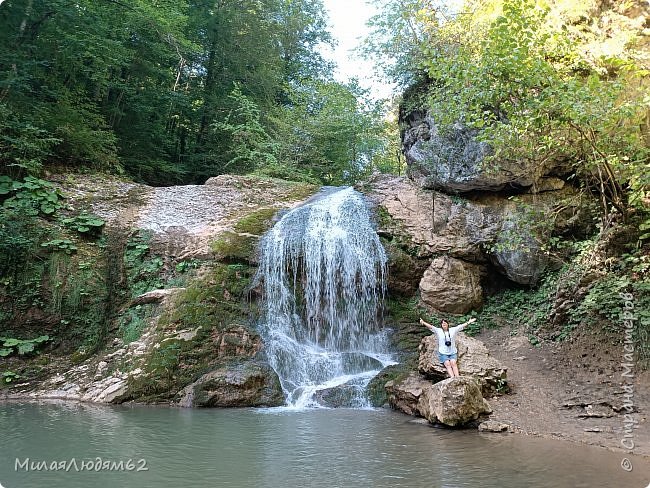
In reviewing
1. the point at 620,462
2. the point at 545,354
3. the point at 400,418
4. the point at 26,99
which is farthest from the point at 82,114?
the point at 620,462

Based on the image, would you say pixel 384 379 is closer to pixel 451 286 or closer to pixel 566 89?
pixel 451 286

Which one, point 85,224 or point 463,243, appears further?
point 463,243

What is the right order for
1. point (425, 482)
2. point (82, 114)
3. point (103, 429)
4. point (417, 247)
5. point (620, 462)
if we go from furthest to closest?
point (82, 114), point (417, 247), point (103, 429), point (620, 462), point (425, 482)

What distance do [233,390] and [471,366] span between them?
3877mm

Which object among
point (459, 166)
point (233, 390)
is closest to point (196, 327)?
point (233, 390)

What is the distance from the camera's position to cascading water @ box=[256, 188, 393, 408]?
857 centimetres

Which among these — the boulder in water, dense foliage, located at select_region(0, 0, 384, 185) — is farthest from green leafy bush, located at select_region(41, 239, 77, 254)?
the boulder in water

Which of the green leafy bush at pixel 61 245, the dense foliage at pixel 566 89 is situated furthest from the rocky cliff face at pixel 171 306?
the dense foliage at pixel 566 89

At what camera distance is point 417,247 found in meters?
10.8

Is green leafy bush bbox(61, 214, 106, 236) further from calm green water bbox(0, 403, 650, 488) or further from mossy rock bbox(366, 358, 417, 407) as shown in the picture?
mossy rock bbox(366, 358, 417, 407)

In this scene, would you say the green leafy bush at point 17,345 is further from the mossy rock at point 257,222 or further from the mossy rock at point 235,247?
the mossy rock at point 257,222

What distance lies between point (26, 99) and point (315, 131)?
943 cm

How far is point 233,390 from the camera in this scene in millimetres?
7559

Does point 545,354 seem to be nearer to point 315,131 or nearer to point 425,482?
point 425,482
